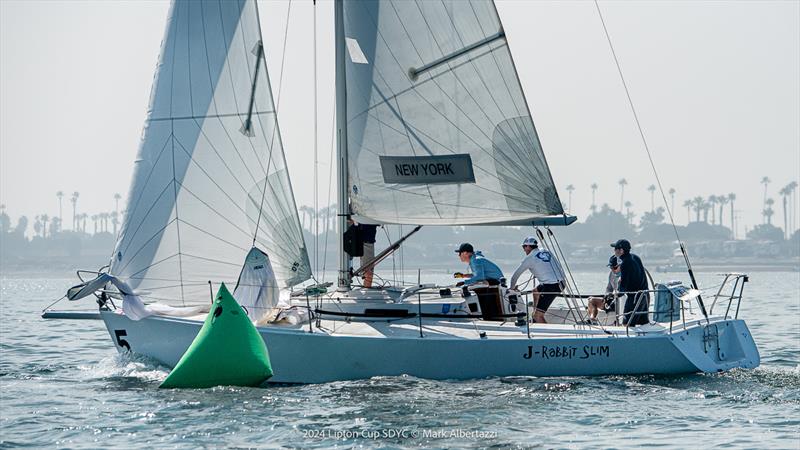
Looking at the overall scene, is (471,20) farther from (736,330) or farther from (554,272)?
(736,330)

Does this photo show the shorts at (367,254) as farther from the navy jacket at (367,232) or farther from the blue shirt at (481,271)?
the blue shirt at (481,271)

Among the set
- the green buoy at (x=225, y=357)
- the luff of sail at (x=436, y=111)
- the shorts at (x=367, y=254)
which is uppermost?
the luff of sail at (x=436, y=111)

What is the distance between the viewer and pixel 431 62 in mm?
14148

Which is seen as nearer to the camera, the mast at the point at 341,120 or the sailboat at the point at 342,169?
the sailboat at the point at 342,169

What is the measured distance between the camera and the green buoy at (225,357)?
11.9 metres

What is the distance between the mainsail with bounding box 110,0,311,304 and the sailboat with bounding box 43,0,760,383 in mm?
18

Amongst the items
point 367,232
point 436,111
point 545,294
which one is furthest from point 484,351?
point 436,111

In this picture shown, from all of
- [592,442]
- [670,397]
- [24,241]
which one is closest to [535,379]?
[670,397]

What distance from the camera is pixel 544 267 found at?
44.0ft

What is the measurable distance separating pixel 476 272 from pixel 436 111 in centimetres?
222

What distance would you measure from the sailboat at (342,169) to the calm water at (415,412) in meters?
1.21

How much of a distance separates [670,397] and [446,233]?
15112 cm

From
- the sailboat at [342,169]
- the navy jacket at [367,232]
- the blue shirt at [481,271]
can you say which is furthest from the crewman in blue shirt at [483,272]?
the navy jacket at [367,232]

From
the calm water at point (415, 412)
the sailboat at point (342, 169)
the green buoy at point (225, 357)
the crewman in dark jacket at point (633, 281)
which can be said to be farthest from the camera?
the sailboat at point (342, 169)
